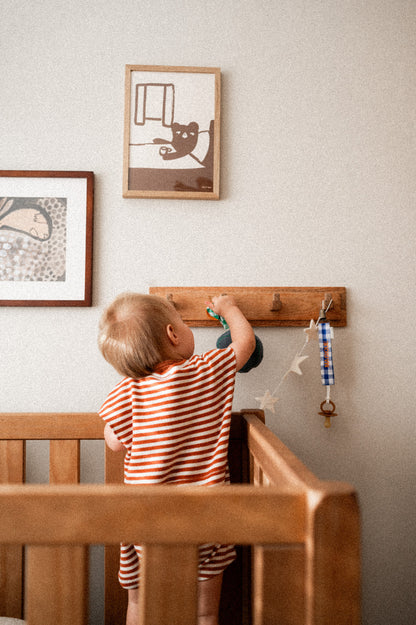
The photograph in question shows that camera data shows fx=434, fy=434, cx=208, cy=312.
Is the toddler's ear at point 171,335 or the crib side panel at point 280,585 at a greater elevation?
the toddler's ear at point 171,335

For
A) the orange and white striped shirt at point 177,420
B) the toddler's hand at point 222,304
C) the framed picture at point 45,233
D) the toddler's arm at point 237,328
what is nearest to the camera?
the orange and white striped shirt at point 177,420

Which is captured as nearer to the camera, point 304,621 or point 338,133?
point 304,621

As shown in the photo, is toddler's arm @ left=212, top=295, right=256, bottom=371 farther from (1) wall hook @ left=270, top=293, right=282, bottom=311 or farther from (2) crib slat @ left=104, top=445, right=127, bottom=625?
(2) crib slat @ left=104, top=445, right=127, bottom=625

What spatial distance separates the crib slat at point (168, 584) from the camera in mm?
451

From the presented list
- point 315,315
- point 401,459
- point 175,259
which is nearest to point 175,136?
point 175,259

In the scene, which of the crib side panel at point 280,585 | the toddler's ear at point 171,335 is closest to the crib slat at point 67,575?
the crib side panel at point 280,585

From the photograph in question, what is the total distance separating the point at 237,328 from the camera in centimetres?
101

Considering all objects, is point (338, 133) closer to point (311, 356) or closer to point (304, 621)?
point (311, 356)

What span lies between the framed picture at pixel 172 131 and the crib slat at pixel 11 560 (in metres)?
0.73

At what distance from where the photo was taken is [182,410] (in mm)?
838

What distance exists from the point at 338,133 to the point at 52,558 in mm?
1216

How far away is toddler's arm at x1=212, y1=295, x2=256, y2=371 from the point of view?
0.95 m

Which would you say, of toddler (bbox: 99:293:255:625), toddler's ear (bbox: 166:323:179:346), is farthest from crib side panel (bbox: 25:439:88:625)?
toddler's ear (bbox: 166:323:179:346)

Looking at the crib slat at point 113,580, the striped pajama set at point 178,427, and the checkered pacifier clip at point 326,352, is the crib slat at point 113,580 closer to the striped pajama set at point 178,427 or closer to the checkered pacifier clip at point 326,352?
the striped pajama set at point 178,427
